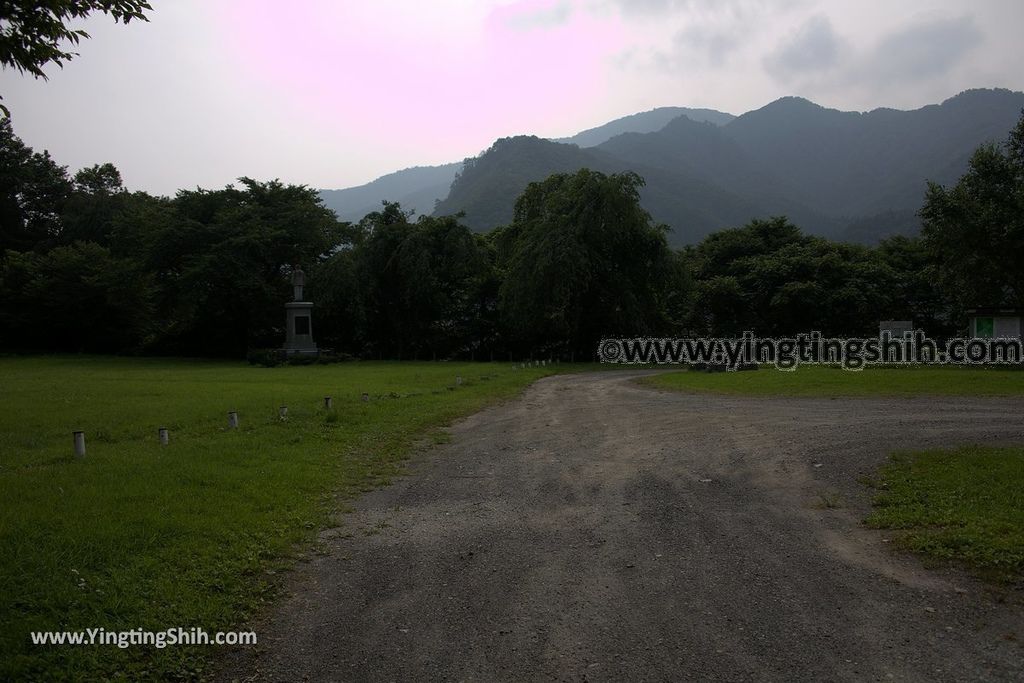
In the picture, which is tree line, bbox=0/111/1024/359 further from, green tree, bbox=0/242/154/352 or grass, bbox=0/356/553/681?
grass, bbox=0/356/553/681

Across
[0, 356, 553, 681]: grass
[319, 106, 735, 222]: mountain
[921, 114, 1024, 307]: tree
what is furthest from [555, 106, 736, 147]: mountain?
[0, 356, 553, 681]: grass

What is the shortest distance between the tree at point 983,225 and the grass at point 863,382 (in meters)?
6.98

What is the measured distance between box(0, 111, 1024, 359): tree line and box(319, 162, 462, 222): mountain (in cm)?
11248

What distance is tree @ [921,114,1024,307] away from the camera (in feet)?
82.4

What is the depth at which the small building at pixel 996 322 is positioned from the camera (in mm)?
25203

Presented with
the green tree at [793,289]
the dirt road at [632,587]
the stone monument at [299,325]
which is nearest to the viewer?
the dirt road at [632,587]

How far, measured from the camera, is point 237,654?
13.2 ft

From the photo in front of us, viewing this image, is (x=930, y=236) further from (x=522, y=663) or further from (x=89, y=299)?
(x=89, y=299)

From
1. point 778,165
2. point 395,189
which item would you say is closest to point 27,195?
point 778,165

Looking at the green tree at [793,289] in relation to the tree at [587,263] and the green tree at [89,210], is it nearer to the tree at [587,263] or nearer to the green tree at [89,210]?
the tree at [587,263]

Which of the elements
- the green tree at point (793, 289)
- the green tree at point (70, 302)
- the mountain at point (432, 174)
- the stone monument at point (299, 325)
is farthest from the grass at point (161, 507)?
the mountain at point (432, 174)

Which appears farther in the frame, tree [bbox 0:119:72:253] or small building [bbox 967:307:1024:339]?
tree [bbox 0:119:72:253]

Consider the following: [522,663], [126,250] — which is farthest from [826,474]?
[126,250]

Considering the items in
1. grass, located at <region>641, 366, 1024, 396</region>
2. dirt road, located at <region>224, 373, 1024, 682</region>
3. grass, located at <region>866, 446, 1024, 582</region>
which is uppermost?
grass, located at <region>641, 366, 1024, 396</region>
